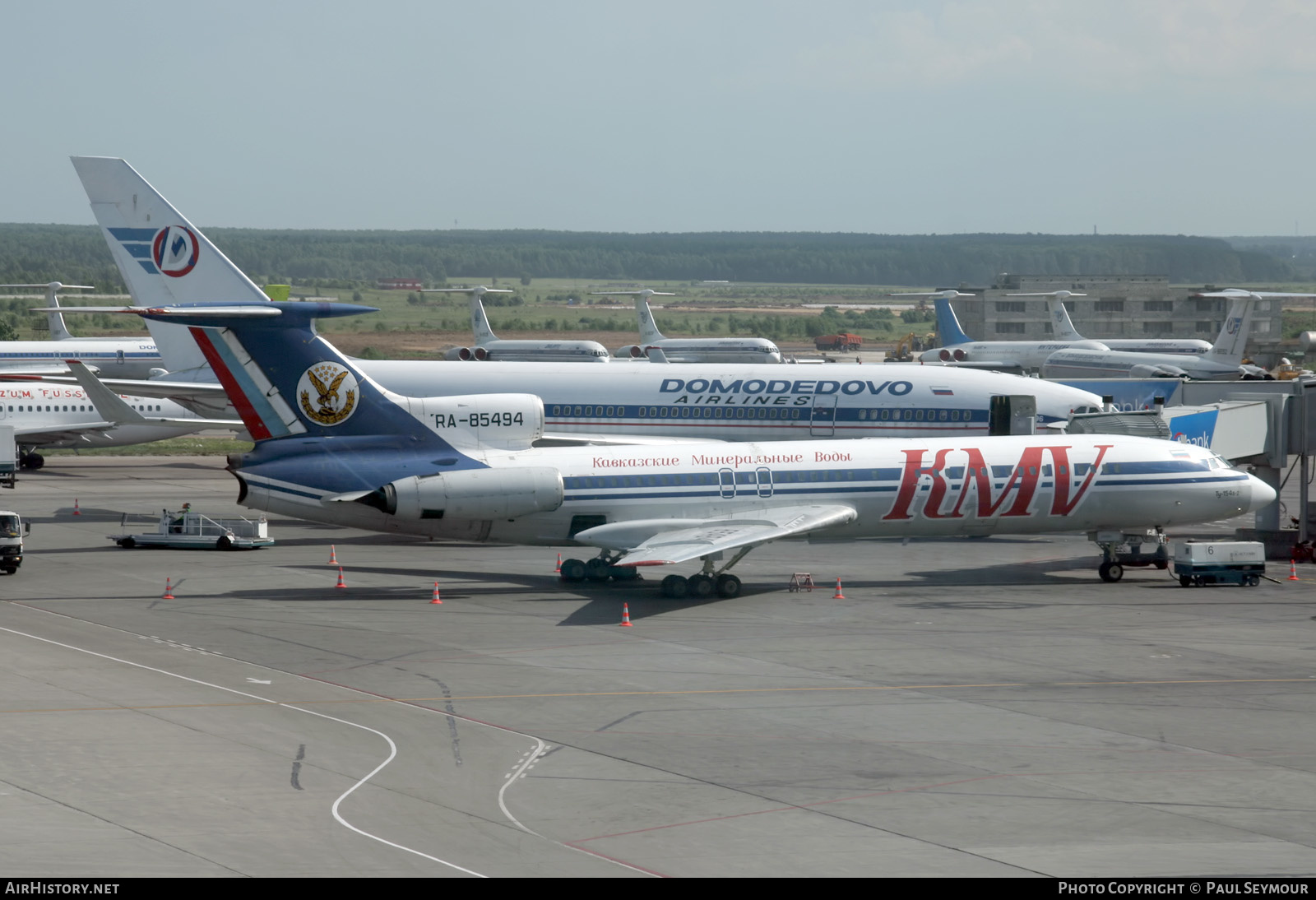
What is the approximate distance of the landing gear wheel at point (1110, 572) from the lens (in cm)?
3900

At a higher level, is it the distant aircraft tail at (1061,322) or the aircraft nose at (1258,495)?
the distant aircraft tail at (1061,322)

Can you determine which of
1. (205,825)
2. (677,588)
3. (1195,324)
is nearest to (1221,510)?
(677,588)

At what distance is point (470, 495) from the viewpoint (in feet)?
117

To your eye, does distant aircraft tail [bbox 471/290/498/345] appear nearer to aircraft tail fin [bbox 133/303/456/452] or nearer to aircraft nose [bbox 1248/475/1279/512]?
aircraft tail fin [bbox 133/303/456/452]

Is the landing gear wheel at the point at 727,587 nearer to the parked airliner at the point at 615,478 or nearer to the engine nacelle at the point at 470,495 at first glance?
the parked airliner at the point at 615,478

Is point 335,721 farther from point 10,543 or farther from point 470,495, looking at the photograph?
point 10,543

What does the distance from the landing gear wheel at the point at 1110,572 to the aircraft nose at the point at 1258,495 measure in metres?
4.39

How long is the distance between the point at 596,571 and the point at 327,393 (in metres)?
8.10

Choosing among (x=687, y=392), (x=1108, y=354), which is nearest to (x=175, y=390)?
(x=687, y=392)

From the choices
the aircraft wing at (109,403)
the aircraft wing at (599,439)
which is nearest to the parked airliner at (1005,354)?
the aircraft wing at (599,439)

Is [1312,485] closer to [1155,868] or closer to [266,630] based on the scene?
[266,630]

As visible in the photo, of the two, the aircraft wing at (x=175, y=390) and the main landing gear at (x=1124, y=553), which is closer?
the main landing gear at (x=1124, y=553)

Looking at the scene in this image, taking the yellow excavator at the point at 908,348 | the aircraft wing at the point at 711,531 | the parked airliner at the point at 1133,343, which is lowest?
the yellow excavator at the point at 908,348

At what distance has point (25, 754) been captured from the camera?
68.5ft
